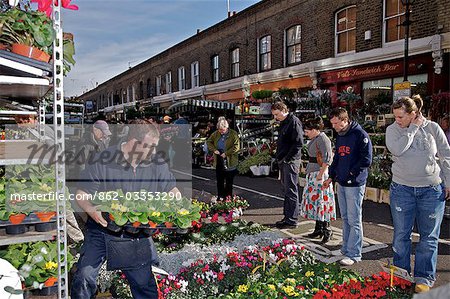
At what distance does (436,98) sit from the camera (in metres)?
9.77

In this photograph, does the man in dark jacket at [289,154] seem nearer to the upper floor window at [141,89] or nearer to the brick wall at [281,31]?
the brick wall at [281,31]

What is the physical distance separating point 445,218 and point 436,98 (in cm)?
384

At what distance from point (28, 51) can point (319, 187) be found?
4513mm

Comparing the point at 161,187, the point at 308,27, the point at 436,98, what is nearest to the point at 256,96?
the point at 308,27


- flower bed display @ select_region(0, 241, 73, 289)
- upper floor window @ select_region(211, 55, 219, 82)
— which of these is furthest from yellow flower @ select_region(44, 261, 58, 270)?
upper floor window @ select_region(211, 55, 219, 82)

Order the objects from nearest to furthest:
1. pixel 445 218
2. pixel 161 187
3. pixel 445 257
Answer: pixel 161 187, pixel 445 257, pixel 445 218

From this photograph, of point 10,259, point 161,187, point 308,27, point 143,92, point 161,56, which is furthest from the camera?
point 143,92

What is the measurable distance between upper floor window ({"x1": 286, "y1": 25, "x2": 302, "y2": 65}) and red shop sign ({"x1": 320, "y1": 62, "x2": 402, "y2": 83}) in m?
2.11

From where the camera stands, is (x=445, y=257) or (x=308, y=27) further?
(x=308, y=27)

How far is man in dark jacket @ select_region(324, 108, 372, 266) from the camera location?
15.9ft

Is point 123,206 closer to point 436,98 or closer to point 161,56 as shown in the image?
point 436,98

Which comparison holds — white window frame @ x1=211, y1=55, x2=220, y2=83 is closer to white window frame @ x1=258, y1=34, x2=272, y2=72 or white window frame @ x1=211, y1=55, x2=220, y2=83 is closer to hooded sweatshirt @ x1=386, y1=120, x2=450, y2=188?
white window frame @ x1=258, y1=34, x2=272, y2=72

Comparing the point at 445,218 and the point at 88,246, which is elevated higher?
the point at 88,246

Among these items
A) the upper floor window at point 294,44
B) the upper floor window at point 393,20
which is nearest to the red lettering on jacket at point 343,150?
the upper floor window at point 393,20
